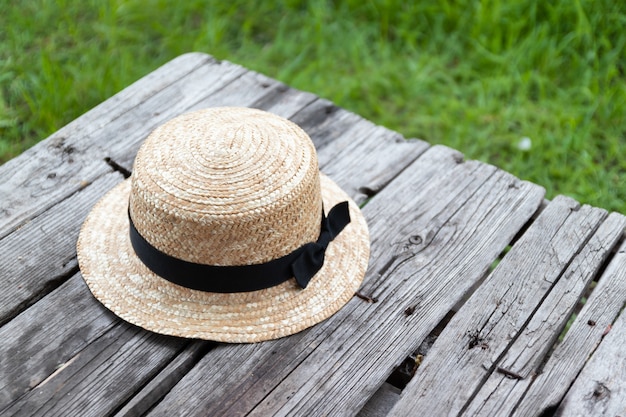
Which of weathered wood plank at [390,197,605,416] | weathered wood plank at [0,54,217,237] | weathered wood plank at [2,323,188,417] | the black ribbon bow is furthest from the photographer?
weathered wood plank at [0,54,217,237]

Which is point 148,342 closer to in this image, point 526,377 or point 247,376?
point 247,376

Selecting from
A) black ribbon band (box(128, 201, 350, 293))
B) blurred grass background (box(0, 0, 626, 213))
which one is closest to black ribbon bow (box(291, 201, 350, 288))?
black ribbon band (box(128, 201, 350, 293))

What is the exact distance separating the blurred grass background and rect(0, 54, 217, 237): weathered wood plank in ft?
2.62

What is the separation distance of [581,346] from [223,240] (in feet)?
3.57

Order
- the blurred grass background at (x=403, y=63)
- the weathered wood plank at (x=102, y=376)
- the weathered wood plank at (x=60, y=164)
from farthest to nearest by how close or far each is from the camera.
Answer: the blurred grass background at (x=403, y=63), the weathered wood plank at (x=60, y=164), the weathered wood plank at (x=102, y=376)

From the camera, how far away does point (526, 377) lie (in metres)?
1.98

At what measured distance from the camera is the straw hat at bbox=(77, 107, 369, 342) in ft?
6.19

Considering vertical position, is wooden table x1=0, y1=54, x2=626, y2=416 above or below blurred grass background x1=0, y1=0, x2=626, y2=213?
above

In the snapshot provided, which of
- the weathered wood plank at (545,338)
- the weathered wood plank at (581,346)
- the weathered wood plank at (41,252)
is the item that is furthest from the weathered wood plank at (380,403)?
the weathered wood plank at (41,252)

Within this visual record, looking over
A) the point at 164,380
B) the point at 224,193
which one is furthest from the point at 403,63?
the point at 164,380

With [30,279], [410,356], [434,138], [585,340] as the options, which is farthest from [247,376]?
[434,138]

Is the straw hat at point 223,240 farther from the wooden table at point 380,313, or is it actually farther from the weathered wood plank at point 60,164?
the weathered wood plank at point 60,164

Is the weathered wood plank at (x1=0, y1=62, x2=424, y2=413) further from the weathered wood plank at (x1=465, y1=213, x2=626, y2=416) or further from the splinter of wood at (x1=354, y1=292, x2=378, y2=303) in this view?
the weathered wood plank at (x1=465, y1=213, x2=626, y2=416)

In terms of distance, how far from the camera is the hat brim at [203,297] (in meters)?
1.97
